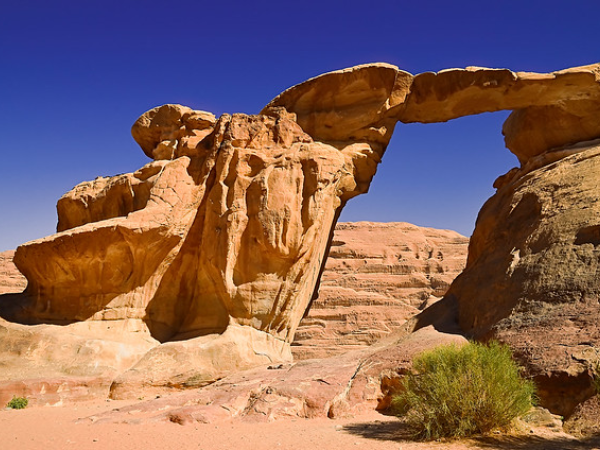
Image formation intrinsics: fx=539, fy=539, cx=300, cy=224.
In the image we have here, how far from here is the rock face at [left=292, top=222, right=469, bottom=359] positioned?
39750 mm

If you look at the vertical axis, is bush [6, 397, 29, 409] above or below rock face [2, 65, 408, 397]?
below

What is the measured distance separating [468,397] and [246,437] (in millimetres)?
3100

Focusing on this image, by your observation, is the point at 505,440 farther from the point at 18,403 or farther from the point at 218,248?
the point at 18,403

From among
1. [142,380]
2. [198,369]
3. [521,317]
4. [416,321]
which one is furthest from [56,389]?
[521,317]

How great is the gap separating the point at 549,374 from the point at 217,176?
9.70 meters

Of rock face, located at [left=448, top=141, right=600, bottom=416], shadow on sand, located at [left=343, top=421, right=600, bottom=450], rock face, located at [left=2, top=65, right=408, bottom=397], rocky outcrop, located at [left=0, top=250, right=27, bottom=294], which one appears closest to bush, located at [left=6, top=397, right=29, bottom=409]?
rock face, located at [left=2, top=65, right=408, bottom=397]

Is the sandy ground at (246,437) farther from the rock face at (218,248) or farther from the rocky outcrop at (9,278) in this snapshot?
the rocky outcrop at (9,278)

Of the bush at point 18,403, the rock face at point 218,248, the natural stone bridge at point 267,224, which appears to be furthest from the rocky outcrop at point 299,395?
the bush at point 18,403

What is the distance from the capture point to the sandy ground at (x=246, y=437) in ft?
22.2

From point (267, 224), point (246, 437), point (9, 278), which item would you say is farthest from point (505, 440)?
point (9, 278)

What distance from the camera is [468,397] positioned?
7223 mm

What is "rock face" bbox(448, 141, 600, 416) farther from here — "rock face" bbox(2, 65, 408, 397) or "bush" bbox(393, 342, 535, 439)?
"rock face" bbox(2, 65, 408, 397)

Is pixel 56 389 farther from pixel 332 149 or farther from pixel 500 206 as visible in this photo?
pixel 500 206

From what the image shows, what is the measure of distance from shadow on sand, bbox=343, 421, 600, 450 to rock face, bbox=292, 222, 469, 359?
90.7 feet
